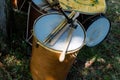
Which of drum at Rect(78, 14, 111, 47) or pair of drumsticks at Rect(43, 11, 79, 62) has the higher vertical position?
pair of drumsticks at Rect(43, 11, 79, 62)

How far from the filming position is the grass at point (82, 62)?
3.95 metres

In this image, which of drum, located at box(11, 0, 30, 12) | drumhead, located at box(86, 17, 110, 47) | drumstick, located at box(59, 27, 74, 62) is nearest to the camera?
drumstick, located at box(59, 27, 74, 62)

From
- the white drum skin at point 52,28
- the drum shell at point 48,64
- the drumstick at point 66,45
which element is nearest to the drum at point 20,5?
the white drum skin at point 52,28

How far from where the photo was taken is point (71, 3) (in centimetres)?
397

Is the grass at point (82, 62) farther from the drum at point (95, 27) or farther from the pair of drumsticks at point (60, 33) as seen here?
the pair of drumsticks at point (60, 33)

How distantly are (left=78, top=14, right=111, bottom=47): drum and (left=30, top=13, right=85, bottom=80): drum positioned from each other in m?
0.61

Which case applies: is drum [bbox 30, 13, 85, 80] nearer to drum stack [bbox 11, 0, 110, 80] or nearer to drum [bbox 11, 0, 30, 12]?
drum stack [bbox 11, 0, 110, 80]

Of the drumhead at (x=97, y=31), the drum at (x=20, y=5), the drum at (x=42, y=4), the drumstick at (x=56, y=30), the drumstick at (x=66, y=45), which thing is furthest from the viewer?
the drumhead at (x=97, y=31)

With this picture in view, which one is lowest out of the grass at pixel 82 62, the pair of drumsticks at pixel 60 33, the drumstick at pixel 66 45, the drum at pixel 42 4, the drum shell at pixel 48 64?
the grass at pixel 82 62

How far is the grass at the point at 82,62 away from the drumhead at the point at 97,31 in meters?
0.21

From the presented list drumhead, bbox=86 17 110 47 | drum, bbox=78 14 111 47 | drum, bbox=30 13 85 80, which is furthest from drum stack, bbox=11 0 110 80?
drumhead, bbox=86 17 110 47

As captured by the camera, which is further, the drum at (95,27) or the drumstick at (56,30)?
the drum at (95,27)

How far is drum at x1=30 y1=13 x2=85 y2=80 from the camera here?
3.31m

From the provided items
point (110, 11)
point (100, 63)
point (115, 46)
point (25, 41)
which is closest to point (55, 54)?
point (25, 41)
